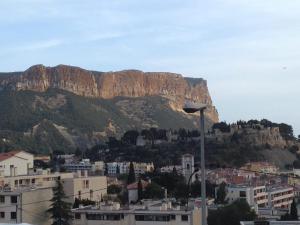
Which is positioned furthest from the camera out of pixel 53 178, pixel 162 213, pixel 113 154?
pixel 113 154

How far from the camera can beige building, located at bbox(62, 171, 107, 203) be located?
40.0 meters

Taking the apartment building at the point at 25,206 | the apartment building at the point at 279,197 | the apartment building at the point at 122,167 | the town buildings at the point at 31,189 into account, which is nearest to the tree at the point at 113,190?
the town buildings at the point at 31,189

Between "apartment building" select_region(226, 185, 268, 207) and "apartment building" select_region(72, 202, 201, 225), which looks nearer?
"apartment building" select_region(72, 202, 201, 225)

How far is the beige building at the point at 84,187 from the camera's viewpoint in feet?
131

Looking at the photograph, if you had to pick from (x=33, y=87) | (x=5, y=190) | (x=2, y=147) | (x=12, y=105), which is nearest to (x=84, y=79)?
(x=33, y=87)

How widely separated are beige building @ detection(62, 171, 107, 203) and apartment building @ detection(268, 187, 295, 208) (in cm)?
2133

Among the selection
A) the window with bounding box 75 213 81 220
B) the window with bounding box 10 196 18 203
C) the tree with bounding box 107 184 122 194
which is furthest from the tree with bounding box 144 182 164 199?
the window with bounding box 10 196 18 203

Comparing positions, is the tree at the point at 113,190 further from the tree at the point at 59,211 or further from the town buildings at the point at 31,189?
the tree at the point at 59,211

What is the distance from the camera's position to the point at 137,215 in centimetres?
2997

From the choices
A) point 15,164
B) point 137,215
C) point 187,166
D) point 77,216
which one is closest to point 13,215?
point 77,216

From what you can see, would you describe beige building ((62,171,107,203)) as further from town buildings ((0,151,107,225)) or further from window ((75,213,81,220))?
window ((75,213,81,220))

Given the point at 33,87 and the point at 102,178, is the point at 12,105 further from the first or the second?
the point at 102,178

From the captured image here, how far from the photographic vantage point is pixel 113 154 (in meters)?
113

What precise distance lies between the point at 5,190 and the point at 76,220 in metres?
5.18
